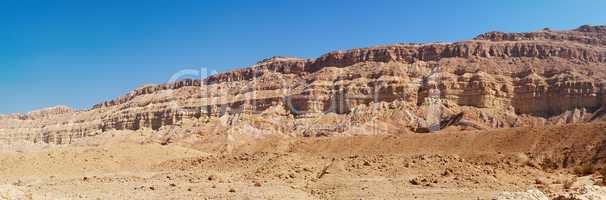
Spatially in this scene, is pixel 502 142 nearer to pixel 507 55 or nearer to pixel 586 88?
pixel 586 88

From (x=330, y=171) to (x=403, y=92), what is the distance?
169 ft

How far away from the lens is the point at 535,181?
20.4 metres

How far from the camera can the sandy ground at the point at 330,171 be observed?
1788cm

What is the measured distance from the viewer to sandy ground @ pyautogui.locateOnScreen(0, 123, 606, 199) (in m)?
17.9

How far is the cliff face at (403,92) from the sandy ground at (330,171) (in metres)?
19.6

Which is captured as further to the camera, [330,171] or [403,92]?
[403,92]

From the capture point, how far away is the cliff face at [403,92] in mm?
63531

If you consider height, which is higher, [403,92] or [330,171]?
[403,92]

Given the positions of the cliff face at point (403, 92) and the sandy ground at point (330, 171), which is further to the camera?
the cliff face at point (403, 92)

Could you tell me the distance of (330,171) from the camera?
2161cm

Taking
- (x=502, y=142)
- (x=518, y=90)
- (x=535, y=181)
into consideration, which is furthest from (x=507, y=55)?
(x=535, y=181)

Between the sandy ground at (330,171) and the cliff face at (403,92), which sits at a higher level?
the cliff face at (403,92)

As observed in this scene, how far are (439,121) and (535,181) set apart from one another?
41718 mm

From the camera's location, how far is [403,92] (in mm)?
71375
